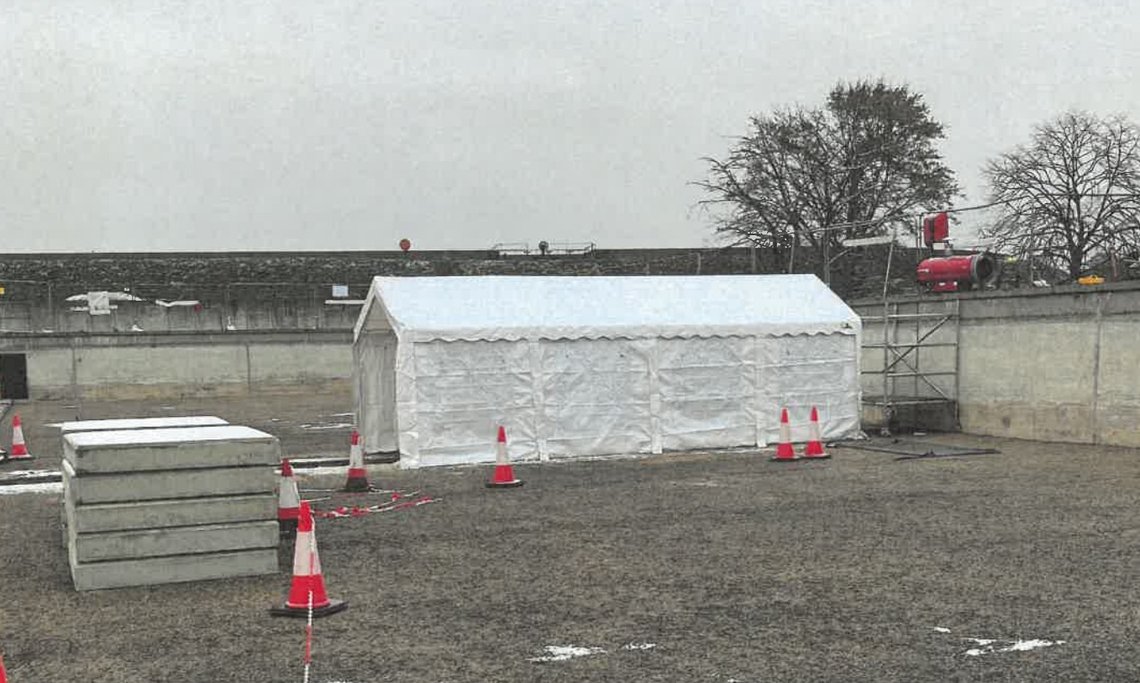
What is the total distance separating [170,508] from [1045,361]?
14.2 m

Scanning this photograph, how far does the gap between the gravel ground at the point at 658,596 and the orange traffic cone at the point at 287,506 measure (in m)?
0.32

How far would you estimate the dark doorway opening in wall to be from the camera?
120ft

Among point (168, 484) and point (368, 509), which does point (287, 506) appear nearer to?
point (368, 509)

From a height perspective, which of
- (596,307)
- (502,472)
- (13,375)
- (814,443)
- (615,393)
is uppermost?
(596,307)

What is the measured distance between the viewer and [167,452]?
27.3 ft

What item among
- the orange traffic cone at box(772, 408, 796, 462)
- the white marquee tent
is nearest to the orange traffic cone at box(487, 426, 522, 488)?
the white marquee tent

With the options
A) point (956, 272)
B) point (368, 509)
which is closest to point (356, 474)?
A: point (368, 509)

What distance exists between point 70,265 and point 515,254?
68.3 feet

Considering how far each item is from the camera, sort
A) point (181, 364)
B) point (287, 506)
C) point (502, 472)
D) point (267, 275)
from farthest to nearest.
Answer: point (267, 275) < point (181, 364) < point (502, 472) < point (287, 506)

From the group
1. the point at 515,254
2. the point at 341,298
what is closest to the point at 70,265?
the point at 341,298

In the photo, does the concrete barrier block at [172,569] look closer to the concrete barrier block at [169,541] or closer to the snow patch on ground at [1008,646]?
the concrete barrier block at [169,541]

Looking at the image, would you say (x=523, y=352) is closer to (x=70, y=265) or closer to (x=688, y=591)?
(x=688, y=591)

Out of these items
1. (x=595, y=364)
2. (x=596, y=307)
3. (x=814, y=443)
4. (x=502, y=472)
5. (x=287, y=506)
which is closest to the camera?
(x=287, y=506)

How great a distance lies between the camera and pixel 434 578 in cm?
846
